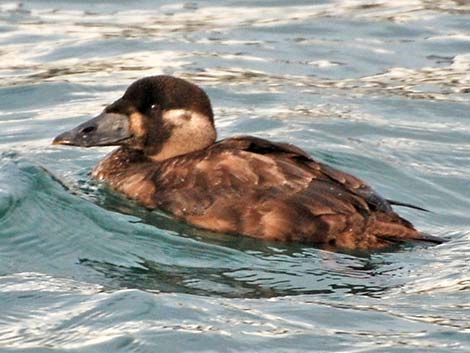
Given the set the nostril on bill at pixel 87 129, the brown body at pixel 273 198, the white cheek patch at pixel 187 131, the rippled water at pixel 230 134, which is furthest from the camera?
the nostril on bill at pixel 87 129

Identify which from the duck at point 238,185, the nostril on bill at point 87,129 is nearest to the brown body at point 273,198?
the duck at point 238,185

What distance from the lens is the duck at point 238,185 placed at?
8148 mm

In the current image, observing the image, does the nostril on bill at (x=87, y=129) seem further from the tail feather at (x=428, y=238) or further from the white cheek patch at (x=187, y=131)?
the tail feather at (x=428, y=238)

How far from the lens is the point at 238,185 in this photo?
8312mm

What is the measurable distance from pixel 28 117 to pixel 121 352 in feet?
17.2

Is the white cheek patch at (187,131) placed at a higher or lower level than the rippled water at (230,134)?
higher

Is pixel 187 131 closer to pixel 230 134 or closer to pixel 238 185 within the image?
pixel 238 185

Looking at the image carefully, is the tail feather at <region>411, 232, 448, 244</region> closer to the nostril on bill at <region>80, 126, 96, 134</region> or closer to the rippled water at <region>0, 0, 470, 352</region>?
the rippled water at <region>0, 0, 470, 352</region>

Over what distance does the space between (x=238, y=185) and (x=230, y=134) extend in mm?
2868

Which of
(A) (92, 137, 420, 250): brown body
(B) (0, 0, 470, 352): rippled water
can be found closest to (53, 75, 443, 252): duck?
(A) (92, 137, 420, 250): brown body

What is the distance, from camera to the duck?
8.15m

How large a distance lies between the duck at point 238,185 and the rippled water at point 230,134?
0.11 m

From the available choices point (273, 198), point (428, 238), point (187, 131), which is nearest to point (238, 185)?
point (273, 198)

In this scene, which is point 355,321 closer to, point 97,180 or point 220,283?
point 220,283
